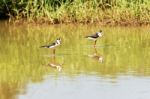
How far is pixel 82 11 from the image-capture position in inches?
795

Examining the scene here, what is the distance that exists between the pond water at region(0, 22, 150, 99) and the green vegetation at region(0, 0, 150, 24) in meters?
0.80

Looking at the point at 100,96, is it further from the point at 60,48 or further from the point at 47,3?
the point at 47,3

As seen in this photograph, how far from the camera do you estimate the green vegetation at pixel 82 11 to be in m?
19.8

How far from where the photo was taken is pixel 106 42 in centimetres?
1617

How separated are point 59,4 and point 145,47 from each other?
21.8ft

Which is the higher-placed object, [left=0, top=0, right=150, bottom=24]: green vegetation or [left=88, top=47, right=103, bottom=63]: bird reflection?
[left=0, top=0, right=150, bottom=24]: green vegetation

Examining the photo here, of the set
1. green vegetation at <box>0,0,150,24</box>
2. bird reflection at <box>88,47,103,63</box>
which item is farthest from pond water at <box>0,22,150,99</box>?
green vegetation at <box>0,0,150,24</box>

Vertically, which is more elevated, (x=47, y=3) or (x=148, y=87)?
(x=47, y=3)

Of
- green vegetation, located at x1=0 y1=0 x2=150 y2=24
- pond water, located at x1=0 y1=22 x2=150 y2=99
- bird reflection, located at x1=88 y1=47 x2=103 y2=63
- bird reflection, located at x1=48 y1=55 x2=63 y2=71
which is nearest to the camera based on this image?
pond water, located at x1=0 y1=22 x2=150 y2=99

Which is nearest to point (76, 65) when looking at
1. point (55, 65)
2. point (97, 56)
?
point (55, 65)

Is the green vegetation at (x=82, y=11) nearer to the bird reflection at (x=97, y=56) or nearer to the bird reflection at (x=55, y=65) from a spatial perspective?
the bird reflection at (x=97, y=56)

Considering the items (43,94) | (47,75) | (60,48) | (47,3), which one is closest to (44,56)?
(60,48)

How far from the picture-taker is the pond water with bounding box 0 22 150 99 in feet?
34.7

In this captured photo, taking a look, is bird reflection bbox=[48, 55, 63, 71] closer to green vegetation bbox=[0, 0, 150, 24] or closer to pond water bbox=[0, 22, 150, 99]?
pond water bbox=[0, 22, 150, 99]
